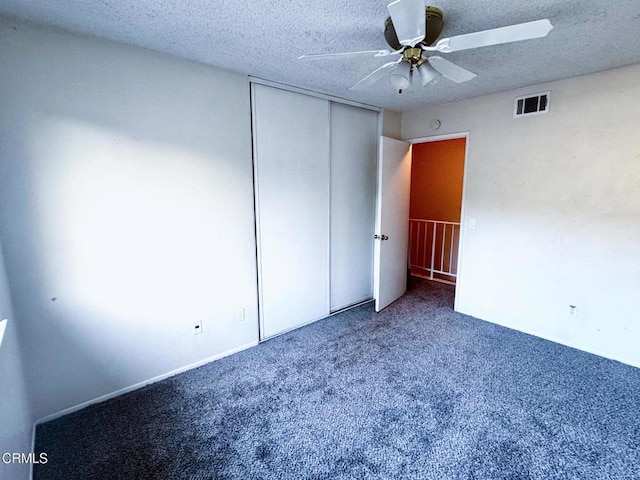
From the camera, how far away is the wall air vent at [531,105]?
2.66m

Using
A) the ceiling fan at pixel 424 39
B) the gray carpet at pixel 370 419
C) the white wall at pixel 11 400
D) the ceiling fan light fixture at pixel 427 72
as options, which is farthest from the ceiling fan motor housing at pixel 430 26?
the white wall at pixel 11 400

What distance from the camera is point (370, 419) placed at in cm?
185

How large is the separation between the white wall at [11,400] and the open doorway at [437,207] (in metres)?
4.70

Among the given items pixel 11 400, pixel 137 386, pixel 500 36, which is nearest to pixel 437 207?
pixel 500 36

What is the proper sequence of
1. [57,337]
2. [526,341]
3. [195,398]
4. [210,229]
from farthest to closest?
[526,341]
[210,229]
[195,398]
[57,337]

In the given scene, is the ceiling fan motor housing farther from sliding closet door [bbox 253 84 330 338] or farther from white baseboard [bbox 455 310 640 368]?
white baseboard [bbox 455 310 640 368]

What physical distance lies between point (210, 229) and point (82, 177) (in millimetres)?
863

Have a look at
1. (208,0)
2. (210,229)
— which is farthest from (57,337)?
(208,0)

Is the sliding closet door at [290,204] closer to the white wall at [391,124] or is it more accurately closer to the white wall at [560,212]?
the white wall at [391,124]

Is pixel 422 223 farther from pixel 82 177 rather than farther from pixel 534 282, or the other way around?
pixel 82 177

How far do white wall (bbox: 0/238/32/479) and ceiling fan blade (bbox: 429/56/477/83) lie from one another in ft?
7.81

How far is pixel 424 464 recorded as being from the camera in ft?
5.06

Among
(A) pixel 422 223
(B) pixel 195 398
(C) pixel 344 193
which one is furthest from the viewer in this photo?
(A) pixel 422 223

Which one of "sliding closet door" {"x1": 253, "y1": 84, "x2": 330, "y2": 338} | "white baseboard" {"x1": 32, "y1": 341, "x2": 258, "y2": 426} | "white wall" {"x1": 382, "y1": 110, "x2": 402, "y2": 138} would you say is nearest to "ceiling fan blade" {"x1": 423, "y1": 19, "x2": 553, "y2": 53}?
"sliding closet door" {"x1": 253, "y1": 84, "x2": 330, "y2": 338}
